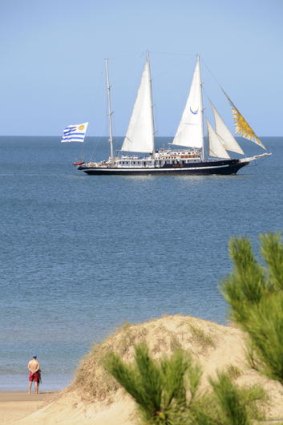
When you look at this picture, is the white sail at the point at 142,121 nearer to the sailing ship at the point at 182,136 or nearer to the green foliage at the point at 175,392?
the sailing ship at the point at 182,136

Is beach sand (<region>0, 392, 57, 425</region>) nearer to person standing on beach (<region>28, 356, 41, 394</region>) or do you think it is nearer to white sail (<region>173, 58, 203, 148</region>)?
person standing on beach (<region>28, 356, 41, 394</region>)

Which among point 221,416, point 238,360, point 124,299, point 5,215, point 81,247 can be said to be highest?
point 5,215

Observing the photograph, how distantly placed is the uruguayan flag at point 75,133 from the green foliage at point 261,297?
356 ft

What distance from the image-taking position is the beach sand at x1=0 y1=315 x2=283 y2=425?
24078mm

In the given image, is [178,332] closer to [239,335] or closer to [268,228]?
[239,335]

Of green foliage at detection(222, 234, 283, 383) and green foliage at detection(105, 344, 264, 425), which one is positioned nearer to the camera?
green foliage at detection(222, 234, 283, 383)

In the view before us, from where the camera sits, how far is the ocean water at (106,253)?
40.5 metres

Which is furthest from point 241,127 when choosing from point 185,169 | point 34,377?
point 34,377

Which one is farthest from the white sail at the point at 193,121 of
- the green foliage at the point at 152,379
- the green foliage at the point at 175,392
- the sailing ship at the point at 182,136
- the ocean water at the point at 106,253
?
the green foliage at the point at 152,379

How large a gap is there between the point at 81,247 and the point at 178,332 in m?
44.6

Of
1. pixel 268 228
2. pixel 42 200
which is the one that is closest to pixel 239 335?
pixel 268 228

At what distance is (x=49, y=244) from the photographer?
70.6 m

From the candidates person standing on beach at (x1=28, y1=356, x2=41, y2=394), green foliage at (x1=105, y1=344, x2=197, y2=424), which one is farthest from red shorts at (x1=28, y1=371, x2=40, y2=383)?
green foliage at (x1=105, y1=344, x2=197, y2=424)

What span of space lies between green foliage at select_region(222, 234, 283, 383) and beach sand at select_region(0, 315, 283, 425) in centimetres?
797
